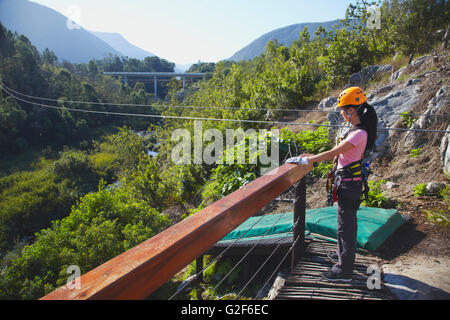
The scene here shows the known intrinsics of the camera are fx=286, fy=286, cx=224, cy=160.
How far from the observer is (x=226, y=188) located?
6.20 metres

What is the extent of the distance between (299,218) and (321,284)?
534mm

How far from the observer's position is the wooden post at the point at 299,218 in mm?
→ 2314

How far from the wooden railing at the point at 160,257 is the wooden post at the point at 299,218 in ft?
3.06

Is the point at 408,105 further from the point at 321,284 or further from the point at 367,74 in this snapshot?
the point at 321,284

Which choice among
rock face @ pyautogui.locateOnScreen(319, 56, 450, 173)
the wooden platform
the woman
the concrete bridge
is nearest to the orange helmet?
the woman

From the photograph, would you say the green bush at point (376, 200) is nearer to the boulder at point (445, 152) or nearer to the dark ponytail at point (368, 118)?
the boulder at point (445, 152)

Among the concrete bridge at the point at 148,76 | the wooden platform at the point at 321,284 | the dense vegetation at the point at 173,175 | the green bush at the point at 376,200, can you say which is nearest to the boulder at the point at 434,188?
the green bush at the point at 376,200

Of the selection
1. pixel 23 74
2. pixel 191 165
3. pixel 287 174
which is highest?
pixel 23 74

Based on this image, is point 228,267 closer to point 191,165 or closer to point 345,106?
point 345,106

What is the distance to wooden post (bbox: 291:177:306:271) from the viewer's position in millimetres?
2314

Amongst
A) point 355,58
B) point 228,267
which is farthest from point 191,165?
point 355,58

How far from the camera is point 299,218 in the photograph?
2.44m
